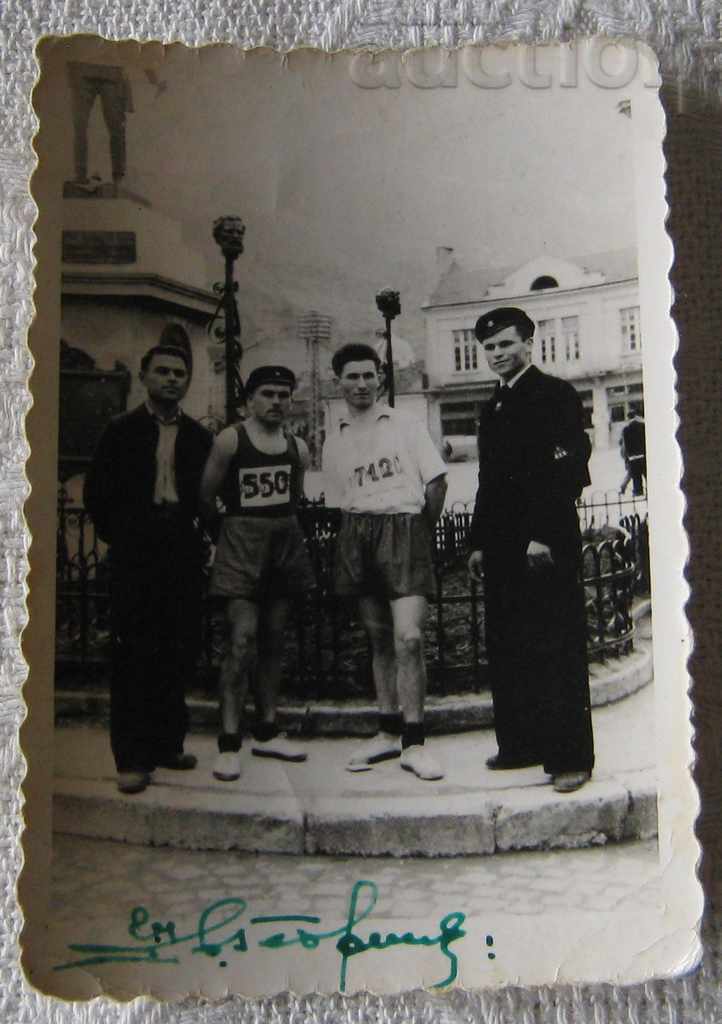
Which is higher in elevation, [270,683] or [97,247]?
[97,247]

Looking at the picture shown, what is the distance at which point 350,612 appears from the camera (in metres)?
0.77

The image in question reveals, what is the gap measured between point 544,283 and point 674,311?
0.44ft

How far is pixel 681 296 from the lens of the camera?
2.68 feet

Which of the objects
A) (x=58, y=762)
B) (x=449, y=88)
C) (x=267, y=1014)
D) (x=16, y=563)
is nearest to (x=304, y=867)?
(x=267, y=1014)

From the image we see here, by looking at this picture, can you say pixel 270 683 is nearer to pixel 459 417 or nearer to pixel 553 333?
pixel 459 417

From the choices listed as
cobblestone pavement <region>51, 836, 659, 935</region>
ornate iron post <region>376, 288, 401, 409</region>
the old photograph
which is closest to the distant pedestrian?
the old photograph

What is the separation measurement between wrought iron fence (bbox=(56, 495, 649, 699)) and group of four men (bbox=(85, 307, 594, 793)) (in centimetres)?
1

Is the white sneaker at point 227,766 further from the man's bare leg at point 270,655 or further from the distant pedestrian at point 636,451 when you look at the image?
the distant pedestrian at point 636,451

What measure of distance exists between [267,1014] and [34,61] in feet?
2.86

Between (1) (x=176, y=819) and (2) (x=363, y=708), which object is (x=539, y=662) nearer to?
(2) (x=363, y=708)

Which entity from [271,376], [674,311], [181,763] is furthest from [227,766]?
[674,311]
